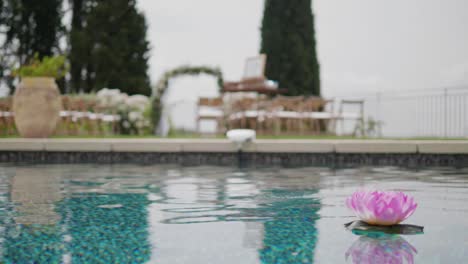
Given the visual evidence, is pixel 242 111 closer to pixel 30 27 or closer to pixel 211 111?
pixel 211 111

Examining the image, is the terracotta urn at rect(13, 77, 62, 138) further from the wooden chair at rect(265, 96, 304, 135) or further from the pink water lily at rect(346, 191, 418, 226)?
the pink water lily at rect(346, 191, 418, 226)

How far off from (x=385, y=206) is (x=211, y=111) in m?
9.06

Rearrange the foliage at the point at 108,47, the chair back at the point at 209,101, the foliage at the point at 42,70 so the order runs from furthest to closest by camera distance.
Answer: the foliage at the point at 108,47, the chair back at the point at 209,101, the foliage at the point at 42,70

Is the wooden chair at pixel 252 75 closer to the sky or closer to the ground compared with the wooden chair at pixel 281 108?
closer to the sky

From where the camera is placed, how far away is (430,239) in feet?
7.73

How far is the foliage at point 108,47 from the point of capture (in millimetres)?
18953

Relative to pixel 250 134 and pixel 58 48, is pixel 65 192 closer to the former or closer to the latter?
pixel 250 134

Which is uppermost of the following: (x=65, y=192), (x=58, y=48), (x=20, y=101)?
(x=58, y=48)

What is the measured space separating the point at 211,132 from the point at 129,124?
72.5 inches

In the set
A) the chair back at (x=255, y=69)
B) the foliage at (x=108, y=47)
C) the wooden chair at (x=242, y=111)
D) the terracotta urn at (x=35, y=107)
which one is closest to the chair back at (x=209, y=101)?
the wooden chair at (x=242, y=111)

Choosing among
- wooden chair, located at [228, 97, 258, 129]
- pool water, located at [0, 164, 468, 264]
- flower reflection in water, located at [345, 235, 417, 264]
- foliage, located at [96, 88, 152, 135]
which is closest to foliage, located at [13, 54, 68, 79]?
foliage, located at [96, 88, 152, 135]

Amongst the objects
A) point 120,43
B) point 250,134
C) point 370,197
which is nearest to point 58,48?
point 120,43

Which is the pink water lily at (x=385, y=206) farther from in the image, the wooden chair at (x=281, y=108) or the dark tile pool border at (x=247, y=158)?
the wooden chair at (x=281, y=108)

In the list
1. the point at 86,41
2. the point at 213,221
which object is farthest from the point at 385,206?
the point at 86,41
